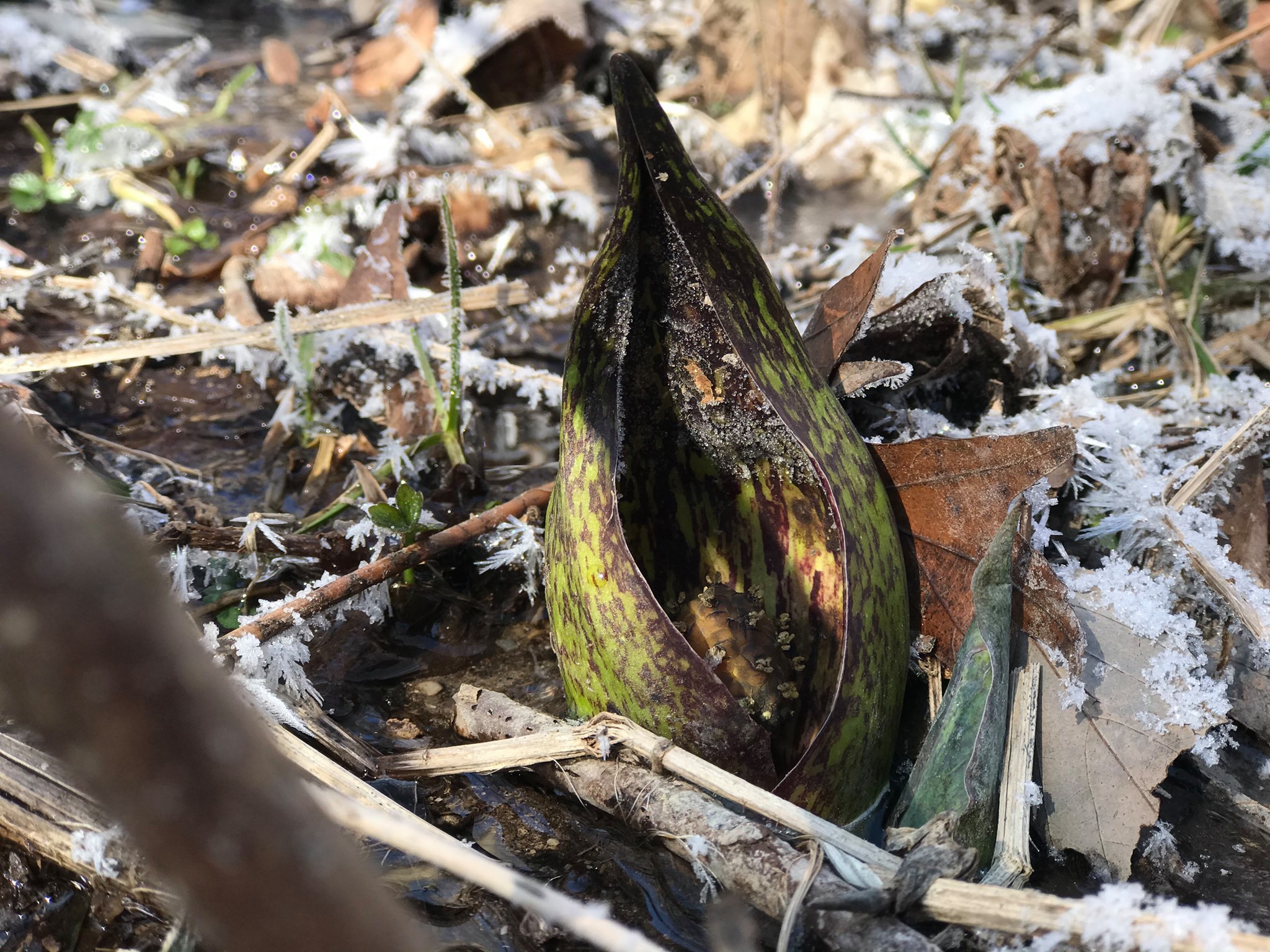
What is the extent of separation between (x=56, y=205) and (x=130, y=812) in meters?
3.36

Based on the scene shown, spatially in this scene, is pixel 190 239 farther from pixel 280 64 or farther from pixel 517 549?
pixel 517 549

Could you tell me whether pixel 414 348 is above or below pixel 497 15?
below

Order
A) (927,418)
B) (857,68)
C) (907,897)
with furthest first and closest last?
(857,68)
(927,418)
(907,897)

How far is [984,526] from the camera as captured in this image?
4.66 ft

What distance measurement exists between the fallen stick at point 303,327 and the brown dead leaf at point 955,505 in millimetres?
1196

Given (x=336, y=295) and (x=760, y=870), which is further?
(x=336, y=295)

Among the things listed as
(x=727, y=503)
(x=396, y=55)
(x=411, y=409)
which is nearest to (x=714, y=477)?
(x=727, y=503)

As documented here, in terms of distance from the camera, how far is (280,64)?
14.7 feet

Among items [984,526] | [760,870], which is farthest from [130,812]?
[984,526]

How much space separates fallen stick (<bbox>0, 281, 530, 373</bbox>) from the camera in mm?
2062

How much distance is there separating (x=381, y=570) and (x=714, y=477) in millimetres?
607

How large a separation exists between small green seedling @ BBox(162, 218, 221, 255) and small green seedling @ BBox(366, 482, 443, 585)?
5.81ft

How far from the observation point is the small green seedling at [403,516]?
1.70m

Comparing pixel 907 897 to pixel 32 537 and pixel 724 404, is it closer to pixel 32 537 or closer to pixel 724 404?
pixel 724 404
